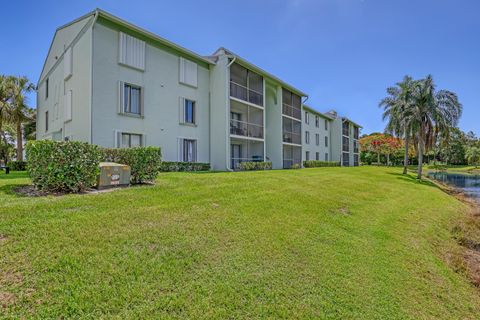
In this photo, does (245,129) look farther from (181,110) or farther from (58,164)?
(58,164)

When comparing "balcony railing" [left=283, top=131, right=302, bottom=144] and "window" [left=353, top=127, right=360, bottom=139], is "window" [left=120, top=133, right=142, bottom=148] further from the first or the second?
"window" [left=353, top=127, right=360, bottom=139]

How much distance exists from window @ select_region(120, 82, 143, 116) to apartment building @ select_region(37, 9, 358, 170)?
6cm

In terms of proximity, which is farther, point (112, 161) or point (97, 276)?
point (112, 161)

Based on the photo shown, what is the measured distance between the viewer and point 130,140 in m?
Answer: 15.5

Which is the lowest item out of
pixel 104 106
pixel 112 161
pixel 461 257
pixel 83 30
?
pixel 461 257

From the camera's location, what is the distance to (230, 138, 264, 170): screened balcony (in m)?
24.2

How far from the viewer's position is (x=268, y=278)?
4.54 metres

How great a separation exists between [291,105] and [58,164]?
25872mm

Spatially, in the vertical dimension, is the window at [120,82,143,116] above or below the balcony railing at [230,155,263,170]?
above

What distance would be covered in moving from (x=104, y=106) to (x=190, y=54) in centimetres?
737

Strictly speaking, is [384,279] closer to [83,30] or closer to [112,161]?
[112,161]

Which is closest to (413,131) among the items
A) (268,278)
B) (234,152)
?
(234,152)

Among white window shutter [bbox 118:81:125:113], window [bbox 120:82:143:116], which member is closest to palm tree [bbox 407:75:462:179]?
window [bbox 120:82:143:116]

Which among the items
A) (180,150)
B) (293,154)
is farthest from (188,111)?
(293,154)
